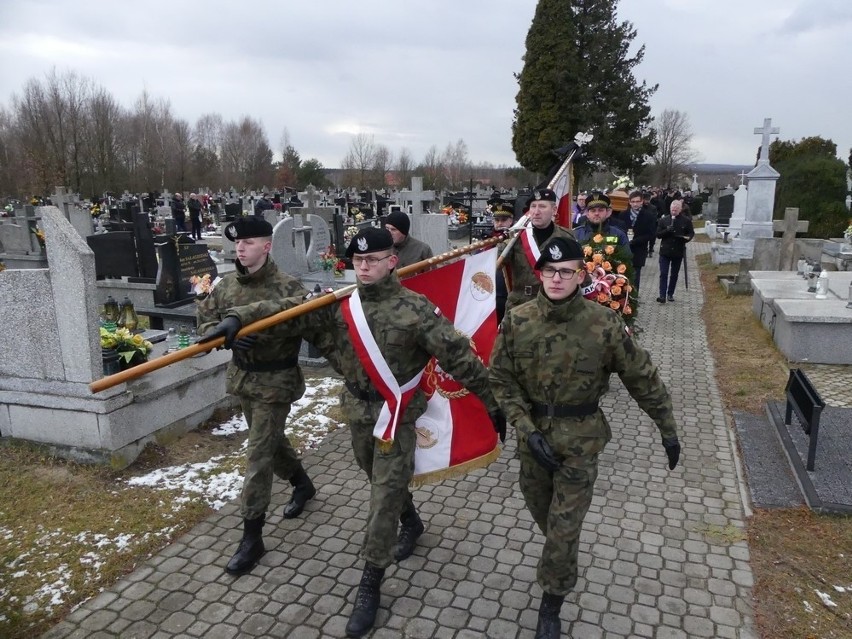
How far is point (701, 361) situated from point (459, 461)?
596cm

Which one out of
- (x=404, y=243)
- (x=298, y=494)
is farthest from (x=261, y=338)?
(x=404, y=243)

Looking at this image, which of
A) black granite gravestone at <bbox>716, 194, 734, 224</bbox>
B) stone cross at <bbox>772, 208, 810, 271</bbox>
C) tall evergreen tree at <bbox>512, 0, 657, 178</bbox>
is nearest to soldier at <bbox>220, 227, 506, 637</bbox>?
stone cross at <bbox>772, 208, 810, 271</bbox>

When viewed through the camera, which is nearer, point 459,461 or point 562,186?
point 459,461

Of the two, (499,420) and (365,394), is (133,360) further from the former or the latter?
(499,420)

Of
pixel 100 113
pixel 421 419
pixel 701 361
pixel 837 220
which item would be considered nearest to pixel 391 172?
pixel 100 113

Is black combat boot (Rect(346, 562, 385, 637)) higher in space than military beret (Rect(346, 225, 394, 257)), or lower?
lower

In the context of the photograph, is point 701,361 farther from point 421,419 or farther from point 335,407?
point 421,419

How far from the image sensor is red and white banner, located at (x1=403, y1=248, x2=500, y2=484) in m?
3.93

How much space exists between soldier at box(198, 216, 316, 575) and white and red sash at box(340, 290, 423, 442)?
462mm

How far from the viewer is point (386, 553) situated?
3496 mm

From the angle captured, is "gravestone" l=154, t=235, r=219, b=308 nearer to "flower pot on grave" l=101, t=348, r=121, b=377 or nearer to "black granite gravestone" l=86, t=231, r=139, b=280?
"black granite gravestone" l=86, t=231, r=139, b=280

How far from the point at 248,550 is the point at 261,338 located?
135cm

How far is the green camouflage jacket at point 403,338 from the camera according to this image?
137 inches

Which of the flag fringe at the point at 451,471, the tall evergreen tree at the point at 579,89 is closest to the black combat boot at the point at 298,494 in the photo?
the flag fringe at the point at 451,471
